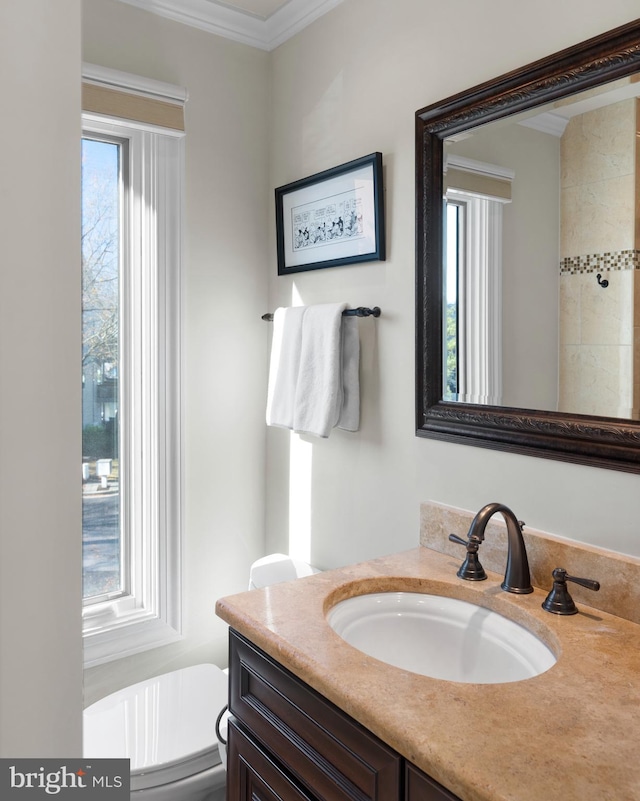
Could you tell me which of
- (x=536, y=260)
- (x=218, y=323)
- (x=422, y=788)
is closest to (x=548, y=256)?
(x=536, y=260)

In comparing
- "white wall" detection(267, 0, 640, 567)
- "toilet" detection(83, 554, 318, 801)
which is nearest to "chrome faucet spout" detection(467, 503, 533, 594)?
"white wall" detection(267, 0, 640, 567)

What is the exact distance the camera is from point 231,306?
2135 mm

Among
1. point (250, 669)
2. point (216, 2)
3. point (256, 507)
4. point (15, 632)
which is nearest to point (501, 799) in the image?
point (250, 669)

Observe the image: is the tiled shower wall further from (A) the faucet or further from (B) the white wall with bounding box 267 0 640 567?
(A) the faucet

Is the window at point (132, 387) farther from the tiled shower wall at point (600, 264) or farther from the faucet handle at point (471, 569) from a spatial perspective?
the tiled shower wall at point (600, 264)

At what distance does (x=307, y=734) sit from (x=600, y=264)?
1.05 meters

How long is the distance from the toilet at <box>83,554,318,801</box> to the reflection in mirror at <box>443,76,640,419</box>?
1.09 meters

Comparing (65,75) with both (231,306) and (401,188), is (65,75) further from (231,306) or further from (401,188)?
(231,306)

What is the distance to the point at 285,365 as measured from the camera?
1.91 m

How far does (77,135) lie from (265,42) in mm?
2382

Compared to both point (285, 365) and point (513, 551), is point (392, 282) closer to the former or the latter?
point (285, 365)

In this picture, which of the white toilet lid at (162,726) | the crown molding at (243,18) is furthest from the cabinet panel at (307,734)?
the crown molding at (243,18)

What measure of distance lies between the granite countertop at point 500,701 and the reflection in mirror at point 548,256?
0.43m

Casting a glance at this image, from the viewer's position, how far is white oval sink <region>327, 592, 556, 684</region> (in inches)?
45.5
